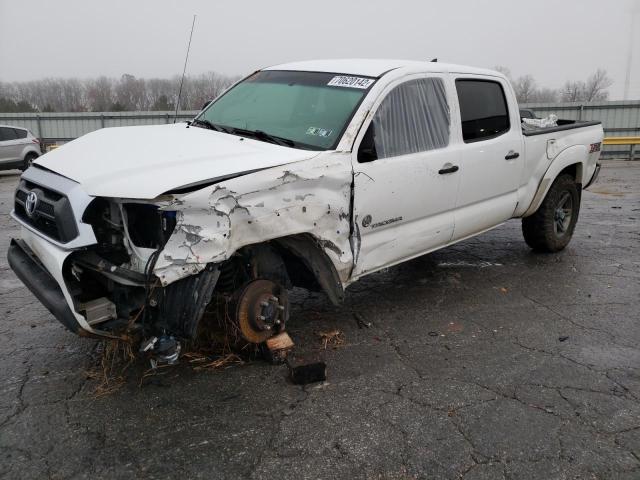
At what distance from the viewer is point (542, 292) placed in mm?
4969

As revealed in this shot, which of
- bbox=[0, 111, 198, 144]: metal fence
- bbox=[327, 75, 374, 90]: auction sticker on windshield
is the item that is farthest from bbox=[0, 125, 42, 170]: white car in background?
bbox=[327, 75, 374, 90]: auction sticker on windshield

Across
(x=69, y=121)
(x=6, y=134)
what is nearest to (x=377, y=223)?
(x=6, y=134)

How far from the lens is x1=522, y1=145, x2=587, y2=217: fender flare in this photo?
217 inches

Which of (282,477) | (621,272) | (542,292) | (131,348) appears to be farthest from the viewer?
(621,272)

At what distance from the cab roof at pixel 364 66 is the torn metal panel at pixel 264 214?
97 cm

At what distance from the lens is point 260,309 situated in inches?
130

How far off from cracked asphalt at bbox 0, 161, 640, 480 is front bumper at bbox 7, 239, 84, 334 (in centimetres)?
55

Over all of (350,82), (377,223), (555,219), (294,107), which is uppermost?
(350,82)

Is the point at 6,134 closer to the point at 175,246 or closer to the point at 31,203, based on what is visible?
the point at 31,203

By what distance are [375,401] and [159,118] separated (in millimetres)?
20551

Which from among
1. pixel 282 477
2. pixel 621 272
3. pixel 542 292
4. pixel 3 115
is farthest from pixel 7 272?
pixel 3 115

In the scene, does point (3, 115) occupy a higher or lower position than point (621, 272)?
higher

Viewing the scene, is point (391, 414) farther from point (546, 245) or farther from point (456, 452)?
point (546, 245)

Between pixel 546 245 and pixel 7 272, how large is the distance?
5.60 metres
